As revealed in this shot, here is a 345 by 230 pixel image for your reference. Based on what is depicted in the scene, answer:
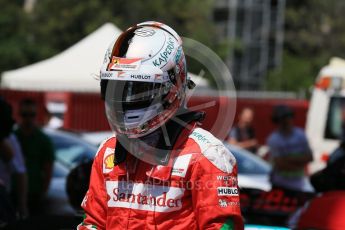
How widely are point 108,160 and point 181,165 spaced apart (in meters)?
0.31

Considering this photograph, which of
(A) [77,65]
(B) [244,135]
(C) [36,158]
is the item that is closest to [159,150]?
(C) [36,158]

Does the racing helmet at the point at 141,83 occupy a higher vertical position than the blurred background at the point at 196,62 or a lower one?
higher

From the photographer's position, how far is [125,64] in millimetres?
2916

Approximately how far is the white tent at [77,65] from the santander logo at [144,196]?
6.27 m

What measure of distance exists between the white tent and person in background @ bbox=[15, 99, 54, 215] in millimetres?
1070

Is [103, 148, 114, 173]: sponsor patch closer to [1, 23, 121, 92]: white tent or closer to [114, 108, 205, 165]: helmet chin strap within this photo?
[114, 108, 205, 165]: helmet chin strap

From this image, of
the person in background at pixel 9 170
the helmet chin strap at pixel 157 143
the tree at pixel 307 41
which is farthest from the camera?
the tree at pixel 307 41

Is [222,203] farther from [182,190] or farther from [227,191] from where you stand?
[182,190]

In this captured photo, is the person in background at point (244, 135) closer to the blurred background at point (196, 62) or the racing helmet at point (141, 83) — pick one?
the blurred background at point (196, 62)

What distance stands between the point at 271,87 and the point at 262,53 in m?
7.51

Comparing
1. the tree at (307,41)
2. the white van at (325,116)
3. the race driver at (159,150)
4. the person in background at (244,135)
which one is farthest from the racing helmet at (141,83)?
the tree at (307,41)

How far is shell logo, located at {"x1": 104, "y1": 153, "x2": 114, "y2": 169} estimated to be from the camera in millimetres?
3086

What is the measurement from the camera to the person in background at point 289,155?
936cm

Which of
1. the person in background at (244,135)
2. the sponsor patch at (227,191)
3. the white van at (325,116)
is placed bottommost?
the person in background at (244,135)
